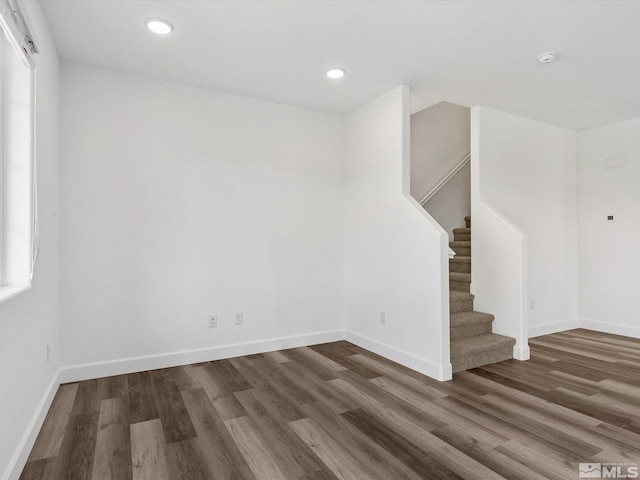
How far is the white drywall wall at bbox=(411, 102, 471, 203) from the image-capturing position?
5.27 metres

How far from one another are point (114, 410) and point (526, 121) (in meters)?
5.01

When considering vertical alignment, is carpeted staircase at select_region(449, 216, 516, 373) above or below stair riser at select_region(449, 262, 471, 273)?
below

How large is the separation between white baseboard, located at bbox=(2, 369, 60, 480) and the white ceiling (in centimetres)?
247

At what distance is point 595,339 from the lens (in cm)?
434

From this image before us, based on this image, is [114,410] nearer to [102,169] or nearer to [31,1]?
[102,169]

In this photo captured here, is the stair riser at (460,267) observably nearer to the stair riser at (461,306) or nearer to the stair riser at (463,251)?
the stair riser at (463,251)

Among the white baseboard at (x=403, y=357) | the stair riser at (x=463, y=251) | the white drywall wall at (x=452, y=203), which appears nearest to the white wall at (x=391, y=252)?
the white baseboard at (x=403, y=357)

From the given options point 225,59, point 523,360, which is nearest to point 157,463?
point 225,59

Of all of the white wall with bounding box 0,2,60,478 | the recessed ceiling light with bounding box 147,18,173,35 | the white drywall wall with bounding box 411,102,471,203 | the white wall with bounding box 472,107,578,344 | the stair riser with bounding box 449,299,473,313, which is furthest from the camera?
the white drywall wall with bounding box 411,102,471,203

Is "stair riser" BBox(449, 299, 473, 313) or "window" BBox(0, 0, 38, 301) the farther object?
"stair riser" BBox(449, 299, 473, 313)

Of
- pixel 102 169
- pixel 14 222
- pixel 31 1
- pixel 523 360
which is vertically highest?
pixel 31 1

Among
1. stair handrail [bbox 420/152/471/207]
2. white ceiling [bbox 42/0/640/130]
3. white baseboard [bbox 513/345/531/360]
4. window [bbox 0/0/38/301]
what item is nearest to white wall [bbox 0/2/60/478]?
window [bbox 0/0/38/301]

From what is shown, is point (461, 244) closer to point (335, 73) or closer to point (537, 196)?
point (537, 196)

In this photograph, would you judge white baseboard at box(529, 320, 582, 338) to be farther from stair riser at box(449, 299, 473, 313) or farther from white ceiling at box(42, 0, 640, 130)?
white ceiling at box(42, 0, 640, 130)
